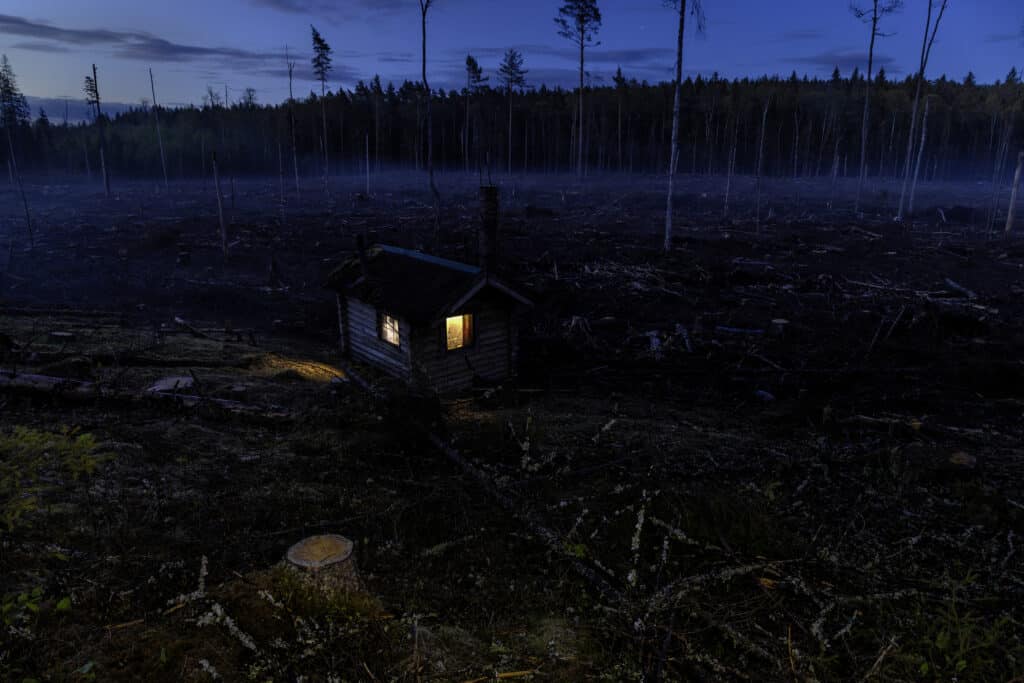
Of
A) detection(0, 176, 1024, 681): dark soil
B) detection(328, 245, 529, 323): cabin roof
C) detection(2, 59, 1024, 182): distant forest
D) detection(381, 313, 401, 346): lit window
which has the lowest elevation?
detection(0, 176, 1024, 681): dark soil

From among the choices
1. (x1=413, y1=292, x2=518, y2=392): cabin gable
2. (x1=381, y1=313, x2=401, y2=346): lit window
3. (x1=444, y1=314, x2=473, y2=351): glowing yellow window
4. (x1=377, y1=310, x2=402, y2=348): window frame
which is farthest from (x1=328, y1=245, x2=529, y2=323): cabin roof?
(x1=444, y1=314, x2=473, y2=351): glowing yellow window

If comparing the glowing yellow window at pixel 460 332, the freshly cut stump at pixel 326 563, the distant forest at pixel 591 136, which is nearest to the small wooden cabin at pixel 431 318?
the glowing yellow window at pixel 460 332

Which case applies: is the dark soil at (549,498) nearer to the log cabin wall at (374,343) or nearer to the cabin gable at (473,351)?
the cabin gable at (473,351)

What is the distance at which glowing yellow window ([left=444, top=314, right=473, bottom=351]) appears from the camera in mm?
17203

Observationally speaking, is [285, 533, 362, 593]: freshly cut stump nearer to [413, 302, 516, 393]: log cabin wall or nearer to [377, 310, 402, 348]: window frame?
[413, 302, 516, 393]: log cabin wall

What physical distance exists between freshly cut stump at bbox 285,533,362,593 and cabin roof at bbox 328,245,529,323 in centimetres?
959

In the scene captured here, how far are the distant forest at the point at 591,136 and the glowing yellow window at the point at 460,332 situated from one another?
78358 millimetres

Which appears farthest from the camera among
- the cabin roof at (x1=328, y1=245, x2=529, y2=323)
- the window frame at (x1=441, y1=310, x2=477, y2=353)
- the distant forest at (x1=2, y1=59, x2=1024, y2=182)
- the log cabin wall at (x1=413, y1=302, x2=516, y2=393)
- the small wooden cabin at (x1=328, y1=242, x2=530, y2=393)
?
the distant forest at (x1=2, y1=59, x2=1024, y2=182)

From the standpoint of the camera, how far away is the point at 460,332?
17391mm

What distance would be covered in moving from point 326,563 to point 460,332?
11.7 meters

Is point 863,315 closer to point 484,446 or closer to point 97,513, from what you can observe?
point 484,446

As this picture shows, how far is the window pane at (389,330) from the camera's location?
1751 centimetres

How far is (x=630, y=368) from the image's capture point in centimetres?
1852

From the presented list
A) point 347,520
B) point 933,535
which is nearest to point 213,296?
point 347,520
